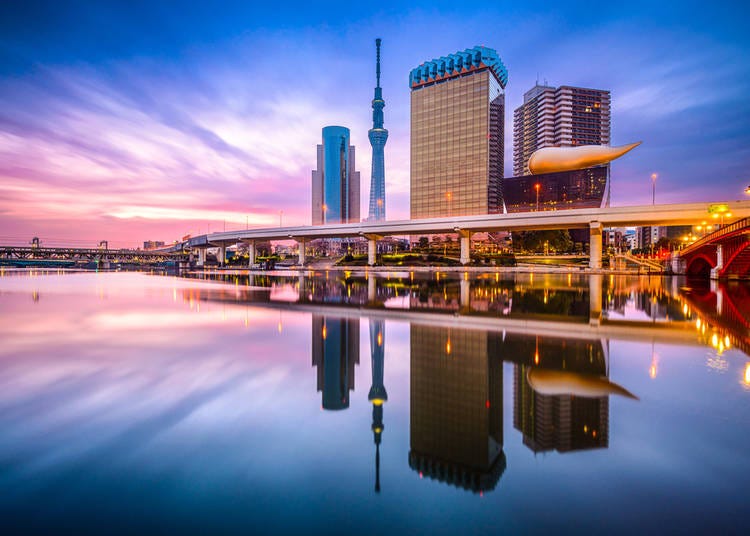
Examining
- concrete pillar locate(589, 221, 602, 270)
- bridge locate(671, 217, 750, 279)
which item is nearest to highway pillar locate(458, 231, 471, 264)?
concrete pillar locate(589, 221, 602, 270)

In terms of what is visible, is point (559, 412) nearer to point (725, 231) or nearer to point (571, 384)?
point (571, 384)

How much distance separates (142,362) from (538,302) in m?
16.7

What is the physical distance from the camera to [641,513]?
2.91 m

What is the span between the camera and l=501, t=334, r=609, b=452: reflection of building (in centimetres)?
425

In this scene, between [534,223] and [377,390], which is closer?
[377,390]

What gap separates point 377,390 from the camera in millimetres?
5883

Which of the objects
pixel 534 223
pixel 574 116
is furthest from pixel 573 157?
pixel 574 116

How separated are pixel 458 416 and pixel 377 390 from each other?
1441 millimetres

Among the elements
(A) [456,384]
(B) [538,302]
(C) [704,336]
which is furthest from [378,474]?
(B) [538,302]

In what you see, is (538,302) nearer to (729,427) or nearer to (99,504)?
(729,427)

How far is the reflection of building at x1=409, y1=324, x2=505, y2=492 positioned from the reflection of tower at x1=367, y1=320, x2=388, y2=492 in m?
0.40

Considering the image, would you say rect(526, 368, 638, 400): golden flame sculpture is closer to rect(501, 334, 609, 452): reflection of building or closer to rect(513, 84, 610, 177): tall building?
rect(501, 334, 609, 452): reflection of building

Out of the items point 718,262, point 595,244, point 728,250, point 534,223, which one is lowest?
point 718,262

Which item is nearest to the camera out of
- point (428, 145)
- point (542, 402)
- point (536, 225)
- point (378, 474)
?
point (378, 474)
